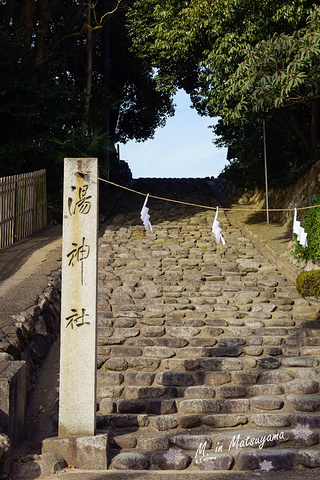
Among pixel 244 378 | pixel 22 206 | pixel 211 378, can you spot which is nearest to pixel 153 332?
pixel 211 378

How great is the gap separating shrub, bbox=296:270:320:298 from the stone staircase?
54 centimetres

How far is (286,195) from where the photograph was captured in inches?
788

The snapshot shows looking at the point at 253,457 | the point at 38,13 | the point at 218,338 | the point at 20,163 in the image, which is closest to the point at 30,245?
the point at 20,163

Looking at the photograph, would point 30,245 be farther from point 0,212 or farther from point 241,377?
point 241,377

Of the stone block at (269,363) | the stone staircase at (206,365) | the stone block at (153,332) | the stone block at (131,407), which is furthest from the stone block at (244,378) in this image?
the stone block at (153,332)

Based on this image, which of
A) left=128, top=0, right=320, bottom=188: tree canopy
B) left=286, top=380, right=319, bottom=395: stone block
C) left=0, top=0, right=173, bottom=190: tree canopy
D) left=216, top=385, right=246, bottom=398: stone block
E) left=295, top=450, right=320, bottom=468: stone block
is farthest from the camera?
left=0, top=0, right=173, bottom=190: tree canopy

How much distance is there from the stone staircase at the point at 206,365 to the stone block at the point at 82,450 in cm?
21

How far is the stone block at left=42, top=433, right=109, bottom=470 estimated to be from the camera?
22.5ft

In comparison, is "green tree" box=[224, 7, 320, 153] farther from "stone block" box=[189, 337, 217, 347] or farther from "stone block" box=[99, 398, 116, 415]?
"stone block" box=[99, 398, 116, 415]

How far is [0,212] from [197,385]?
8.84 m

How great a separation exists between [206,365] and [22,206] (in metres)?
9.88

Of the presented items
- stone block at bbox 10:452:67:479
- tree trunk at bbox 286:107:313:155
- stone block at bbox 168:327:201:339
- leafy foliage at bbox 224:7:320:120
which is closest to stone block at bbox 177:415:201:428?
stone block at bbox 10:452:67:479

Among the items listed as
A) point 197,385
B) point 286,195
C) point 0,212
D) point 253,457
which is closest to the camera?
point 253,457

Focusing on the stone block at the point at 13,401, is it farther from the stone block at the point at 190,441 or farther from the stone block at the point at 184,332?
the stone block at the point at 184,332
